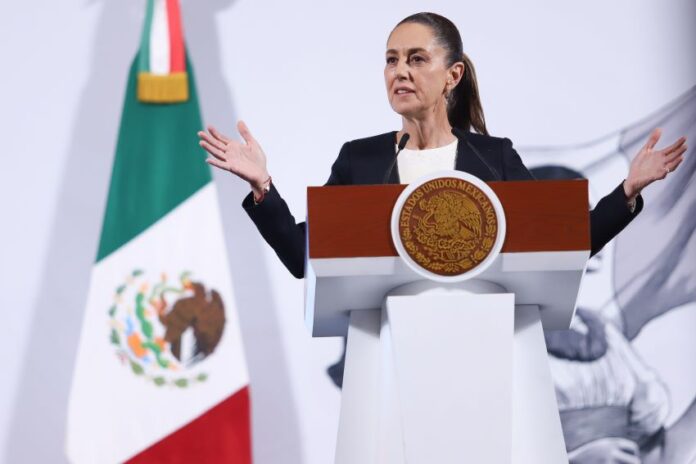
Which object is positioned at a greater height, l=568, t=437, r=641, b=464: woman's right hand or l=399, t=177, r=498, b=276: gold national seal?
l=399, t=177, r=498, b=276: gold national seal

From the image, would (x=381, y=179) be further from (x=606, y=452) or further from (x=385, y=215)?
(x=606, y=452)

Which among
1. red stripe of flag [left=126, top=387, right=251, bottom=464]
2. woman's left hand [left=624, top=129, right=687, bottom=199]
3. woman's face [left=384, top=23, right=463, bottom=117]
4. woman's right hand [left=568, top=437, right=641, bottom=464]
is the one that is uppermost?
woman's face [left=384, top=23, right=463, bottom=117]

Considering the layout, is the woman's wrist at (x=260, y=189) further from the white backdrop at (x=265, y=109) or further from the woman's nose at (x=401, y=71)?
the white backdrop at (x=265, y=109)

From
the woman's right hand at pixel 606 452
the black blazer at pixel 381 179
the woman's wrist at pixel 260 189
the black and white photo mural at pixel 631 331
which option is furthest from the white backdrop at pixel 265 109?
the woman's wrist at pixel 260 189

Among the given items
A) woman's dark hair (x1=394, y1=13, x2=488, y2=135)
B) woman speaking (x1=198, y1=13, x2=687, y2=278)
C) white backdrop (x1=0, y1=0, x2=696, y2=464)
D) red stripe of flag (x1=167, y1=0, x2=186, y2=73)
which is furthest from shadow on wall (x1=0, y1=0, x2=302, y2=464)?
woman speaking (x1=198, y1=13, x2=687, y2=278)

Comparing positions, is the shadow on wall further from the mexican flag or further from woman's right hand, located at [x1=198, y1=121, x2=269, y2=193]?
woman's right hand, located at [x1=198, y1=121, x2=269, y2=193]

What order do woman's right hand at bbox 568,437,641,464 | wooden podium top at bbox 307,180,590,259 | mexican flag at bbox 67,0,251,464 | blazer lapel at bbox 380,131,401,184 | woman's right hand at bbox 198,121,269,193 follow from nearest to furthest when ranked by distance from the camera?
wooden podium top at bbox 307,180,590,259
woman's right hand at bbox 198,121,269,193
blazer lapel at bbox 380,131,401,184
mexican flag at bbox 67,0,251,464
woman's right hand at bbox 568,437,641,464

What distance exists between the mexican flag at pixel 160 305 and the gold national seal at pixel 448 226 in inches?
67.6

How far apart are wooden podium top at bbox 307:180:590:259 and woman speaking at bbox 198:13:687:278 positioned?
0.89 ft

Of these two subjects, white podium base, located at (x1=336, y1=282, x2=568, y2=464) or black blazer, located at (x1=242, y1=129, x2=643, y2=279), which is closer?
white podium base, located at (x1=336, y1=282, x2=568, y2=464)

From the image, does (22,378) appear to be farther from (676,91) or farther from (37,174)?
(676,91)

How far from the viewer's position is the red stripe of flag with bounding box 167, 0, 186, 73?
11.2 feet

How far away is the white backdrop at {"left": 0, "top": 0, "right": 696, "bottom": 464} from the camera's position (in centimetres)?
339

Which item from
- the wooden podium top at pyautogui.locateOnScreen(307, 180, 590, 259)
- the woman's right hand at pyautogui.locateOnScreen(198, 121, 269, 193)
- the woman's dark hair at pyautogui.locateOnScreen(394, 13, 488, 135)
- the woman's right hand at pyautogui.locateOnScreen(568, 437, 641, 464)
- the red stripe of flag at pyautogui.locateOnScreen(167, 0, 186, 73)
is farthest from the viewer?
the woman's right hand at pyautogui.locateOnScreen(568, 437, 641, 464)
